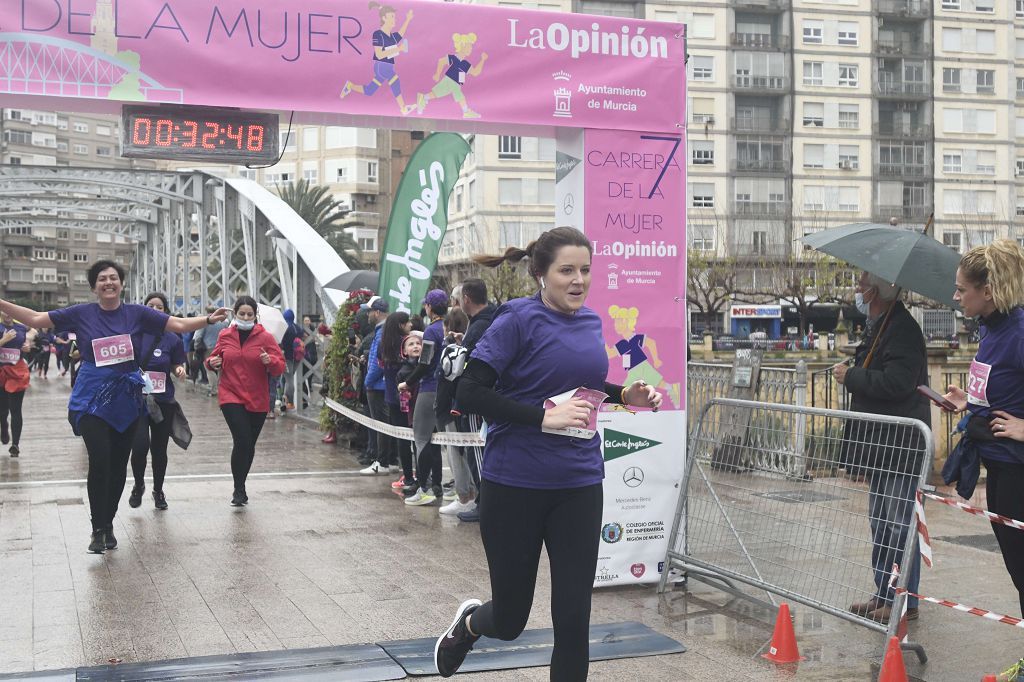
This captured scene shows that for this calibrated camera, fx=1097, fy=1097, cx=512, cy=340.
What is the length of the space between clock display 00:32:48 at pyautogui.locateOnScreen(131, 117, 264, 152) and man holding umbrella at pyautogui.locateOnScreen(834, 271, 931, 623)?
3.81m

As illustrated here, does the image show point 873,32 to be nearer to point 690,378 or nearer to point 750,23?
point 750,23

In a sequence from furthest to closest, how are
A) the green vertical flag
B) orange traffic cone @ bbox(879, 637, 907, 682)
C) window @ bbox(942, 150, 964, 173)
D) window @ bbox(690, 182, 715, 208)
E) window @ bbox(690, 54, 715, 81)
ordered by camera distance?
window @ bbox(942, 150, 964, 173), window @ bbox(690, 54, 715, 81), window @ bbox(690, 182, 715, 208), the green vertical flag, orange traffic cone @ bbox(879, 637, 907, 682)

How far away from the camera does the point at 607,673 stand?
17.9 ft

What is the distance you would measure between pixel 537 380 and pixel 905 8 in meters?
79.0

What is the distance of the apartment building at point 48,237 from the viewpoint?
115000 millimetres

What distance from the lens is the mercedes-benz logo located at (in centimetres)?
727

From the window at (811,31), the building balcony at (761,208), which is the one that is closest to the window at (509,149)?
the building balcony at (761,208)

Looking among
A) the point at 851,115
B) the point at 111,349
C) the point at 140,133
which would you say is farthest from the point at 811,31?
the point at 140,133

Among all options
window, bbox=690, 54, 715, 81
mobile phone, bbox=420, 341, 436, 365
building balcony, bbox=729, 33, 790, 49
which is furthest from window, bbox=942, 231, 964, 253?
mobile phone, bbox=420, 341, 436, 365

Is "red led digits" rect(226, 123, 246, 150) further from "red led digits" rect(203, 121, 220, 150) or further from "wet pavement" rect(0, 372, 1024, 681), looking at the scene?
"wet pavement" rect(0, 372, 1024, 681)

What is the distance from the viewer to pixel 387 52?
6.90 m

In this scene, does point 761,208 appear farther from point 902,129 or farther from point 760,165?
Result: point 902,129

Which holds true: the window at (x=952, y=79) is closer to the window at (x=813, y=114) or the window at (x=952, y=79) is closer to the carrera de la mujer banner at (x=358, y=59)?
the window at (x=813, y=114)

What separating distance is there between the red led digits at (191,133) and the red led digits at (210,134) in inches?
2.0
